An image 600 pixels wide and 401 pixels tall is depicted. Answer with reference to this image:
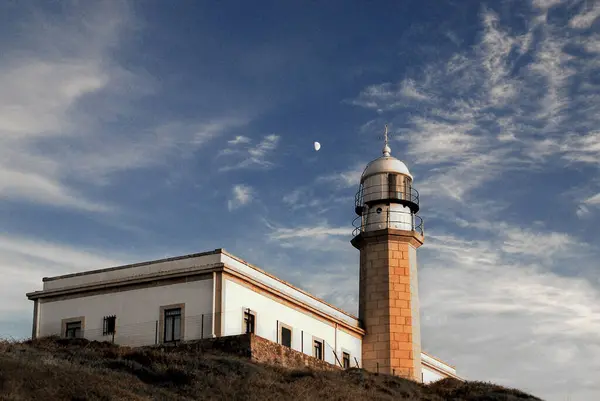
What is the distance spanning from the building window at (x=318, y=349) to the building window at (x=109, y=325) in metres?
10.8

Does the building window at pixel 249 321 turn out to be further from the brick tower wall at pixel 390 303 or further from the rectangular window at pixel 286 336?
the brick tower wall at pixel 390 303

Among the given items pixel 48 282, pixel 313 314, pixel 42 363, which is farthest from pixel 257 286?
pixel 42 363

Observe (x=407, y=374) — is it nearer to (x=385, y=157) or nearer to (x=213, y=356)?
(x=385, y=157)

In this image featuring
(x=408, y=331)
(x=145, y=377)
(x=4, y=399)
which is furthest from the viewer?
(x=408, y=331)

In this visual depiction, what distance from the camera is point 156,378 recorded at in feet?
104

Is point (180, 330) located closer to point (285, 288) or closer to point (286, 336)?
point (286, 336)

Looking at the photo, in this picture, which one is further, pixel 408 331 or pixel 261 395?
pixel 408 331

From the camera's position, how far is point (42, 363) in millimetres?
29281

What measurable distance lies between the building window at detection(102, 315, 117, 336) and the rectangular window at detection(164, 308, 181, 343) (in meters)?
2.85

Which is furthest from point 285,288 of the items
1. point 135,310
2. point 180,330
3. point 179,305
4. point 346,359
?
point 135,310

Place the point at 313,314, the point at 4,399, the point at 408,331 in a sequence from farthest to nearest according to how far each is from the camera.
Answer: the point at 408,331, the point at 313,314, the point at 4,399

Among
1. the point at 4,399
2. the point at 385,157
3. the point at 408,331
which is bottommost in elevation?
the point at 4,399

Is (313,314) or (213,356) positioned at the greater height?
(313,314)

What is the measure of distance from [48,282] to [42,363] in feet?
51.5
